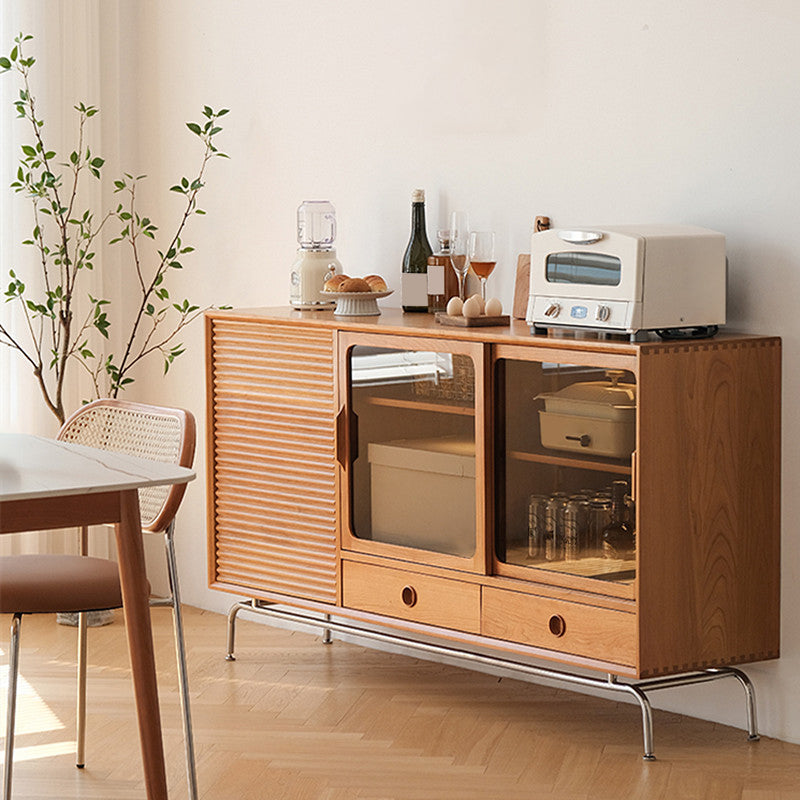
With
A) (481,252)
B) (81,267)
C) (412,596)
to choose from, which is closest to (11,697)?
(412,596)

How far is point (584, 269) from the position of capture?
11.5 feet

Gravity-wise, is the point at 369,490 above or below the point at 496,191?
below

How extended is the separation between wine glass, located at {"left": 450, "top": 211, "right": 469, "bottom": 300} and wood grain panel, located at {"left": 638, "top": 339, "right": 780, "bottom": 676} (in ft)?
2.92

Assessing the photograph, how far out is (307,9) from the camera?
4.66 metres

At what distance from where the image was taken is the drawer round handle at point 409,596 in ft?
12.7

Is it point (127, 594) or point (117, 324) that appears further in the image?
point (117, 324)

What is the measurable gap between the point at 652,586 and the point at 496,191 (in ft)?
4.31

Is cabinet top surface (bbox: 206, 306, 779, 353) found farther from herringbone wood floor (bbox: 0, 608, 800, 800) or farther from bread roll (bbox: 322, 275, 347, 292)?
herringbone wood floor (bbox: 0, 608, 800, 800)

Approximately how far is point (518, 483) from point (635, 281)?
0.62 m

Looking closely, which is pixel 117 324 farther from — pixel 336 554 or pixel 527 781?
pixel 527 781

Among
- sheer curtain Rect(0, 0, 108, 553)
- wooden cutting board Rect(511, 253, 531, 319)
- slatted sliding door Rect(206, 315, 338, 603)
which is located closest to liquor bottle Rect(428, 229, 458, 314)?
wooden cutting board Rect(511, 253, 531, 319)

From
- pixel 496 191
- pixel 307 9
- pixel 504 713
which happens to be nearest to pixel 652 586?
pixel 504 713

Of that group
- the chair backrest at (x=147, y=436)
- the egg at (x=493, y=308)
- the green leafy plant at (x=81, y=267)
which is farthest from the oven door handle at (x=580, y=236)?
the green leafy plant at (x=81, y=267)

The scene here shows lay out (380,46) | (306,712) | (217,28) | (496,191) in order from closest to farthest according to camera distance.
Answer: (306,712) → (496,191) → (380,46) → (217,28)
